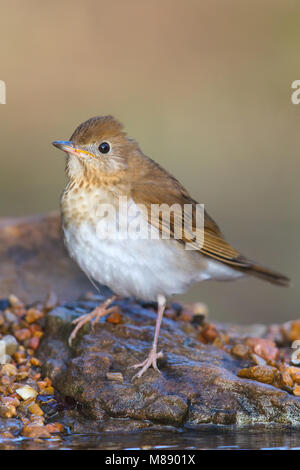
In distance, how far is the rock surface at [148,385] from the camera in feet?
14.4

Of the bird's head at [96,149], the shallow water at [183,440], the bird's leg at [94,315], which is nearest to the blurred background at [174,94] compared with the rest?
the bird's leg at [94,315]

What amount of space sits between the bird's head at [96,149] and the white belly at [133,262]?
46 centimetres

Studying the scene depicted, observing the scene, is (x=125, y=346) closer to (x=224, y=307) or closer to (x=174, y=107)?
(x=224, y=307)

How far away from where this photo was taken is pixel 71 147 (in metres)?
5.20

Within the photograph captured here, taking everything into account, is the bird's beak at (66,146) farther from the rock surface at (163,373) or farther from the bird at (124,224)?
the rock surface at (163,373)

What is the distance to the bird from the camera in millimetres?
5008

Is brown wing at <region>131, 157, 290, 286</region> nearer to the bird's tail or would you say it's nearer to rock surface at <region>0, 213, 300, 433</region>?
the bird's tail

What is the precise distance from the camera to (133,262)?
502cm

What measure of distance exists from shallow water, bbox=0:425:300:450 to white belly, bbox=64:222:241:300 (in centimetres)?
122

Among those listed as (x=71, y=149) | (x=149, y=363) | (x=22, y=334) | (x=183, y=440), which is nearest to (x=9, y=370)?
(x=22, y=334)

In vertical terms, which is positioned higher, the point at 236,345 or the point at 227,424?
the point at 236,345

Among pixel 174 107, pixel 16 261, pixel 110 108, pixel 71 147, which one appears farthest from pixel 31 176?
pixel 71 147

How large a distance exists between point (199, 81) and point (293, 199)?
349cm

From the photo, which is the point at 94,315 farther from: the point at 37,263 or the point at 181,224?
the point at 37,263
